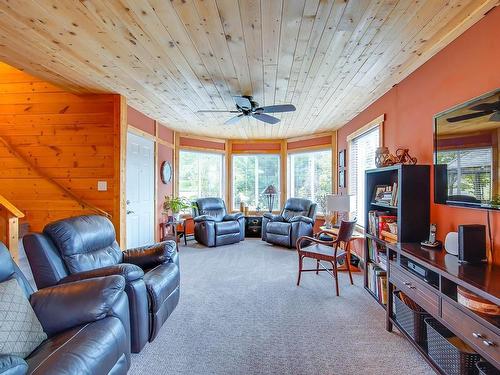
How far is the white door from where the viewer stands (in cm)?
424

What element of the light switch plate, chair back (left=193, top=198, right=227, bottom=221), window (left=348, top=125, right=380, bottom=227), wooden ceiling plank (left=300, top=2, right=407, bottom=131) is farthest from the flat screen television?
chair back (left=193, top=198, right=227, bottom=221)

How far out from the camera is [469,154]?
6.05 ft

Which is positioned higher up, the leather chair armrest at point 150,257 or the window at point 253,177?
the window at point 253,177

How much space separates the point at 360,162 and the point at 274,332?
3272 mm

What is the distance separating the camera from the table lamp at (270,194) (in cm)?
Result: 627

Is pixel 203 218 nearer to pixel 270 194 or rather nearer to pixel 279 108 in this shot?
pixel 270 194

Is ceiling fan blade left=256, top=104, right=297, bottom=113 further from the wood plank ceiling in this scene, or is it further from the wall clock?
the wall clock

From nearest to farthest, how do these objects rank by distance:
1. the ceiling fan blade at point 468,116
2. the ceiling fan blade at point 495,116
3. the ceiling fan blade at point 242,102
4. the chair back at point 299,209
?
the ceiling fan blade at point 495,116
the ceiling fan blade at point 468,116
the ceiling fan blade at point 242,102
the chair back at point 299,209

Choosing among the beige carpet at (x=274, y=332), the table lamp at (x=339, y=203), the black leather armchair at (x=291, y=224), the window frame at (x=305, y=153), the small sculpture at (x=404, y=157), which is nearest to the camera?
the beige carpet at (x=274, y=332)

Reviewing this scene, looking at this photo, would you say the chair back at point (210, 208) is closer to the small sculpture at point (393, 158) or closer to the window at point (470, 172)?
the small sculpture at point (393, 158)

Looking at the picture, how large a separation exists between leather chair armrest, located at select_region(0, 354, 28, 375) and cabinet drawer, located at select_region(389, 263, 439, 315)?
2166 millimetres

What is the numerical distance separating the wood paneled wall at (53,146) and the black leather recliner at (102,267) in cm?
145

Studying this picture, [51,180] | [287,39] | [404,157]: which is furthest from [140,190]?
[404,157]

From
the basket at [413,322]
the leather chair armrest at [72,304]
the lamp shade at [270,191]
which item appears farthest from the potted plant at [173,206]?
the basket at [413,322]
